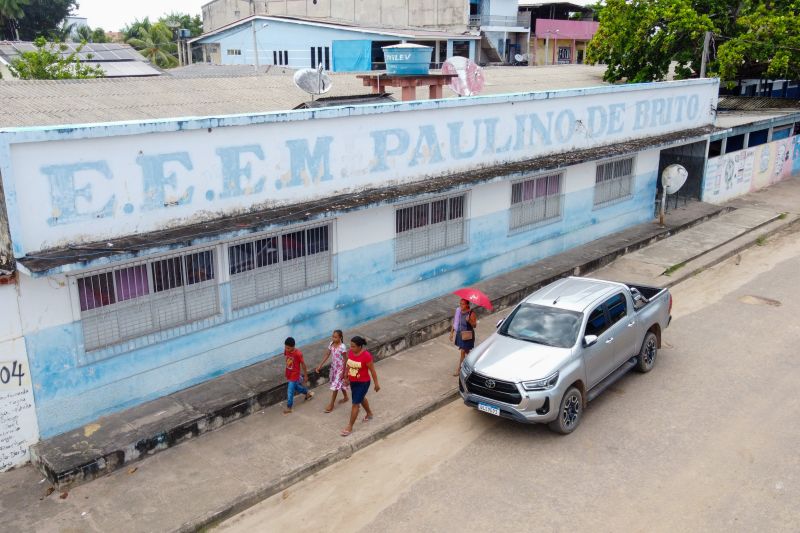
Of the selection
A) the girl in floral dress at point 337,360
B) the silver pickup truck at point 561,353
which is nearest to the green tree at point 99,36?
the girl in floral dress at point 337,360

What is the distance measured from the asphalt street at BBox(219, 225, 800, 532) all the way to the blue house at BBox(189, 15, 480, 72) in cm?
3042

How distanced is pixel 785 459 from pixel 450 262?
7145 mm

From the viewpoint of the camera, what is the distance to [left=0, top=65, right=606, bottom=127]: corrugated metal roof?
1484 cm

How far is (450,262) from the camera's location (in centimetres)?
1432

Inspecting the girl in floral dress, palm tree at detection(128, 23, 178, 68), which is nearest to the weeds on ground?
the girl in floral dress

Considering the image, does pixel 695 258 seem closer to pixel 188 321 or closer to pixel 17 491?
pixel 188 321

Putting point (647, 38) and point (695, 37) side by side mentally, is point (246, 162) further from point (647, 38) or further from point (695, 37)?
point (647, 38)

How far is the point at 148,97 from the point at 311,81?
5717 millimetres

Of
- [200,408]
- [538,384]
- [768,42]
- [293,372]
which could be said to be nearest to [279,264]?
[293,372]

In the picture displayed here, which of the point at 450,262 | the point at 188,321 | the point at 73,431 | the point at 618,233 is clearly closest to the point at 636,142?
the point at 618,233

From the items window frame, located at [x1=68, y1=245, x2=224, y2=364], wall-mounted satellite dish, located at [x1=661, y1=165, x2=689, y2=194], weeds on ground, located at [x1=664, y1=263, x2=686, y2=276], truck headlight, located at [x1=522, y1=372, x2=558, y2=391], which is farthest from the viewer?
wall-mounted satellite dish, located at [x1=661, y1=165, x2=689, y2=194]

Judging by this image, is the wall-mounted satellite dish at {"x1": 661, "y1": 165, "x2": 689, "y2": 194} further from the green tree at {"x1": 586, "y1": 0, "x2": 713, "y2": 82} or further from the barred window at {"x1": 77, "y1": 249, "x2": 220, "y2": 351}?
the barred window at {"x1": 77, "y1": 249, "x2": 220, "y2": 351}

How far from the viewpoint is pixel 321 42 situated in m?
42.8

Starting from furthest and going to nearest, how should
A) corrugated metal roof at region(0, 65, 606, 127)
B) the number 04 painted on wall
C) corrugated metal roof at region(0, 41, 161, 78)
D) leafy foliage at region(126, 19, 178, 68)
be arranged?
1. leafy foliage at region(126, 19, 178, 68)
2. corrugated metal roof at region(0, 41, 161, 78)
3. corrugated metal roof at region(0, 65, 606, 127)
4. the number 04 painted on wall
